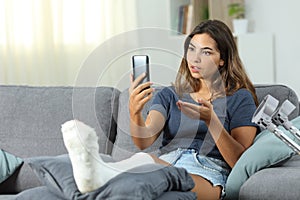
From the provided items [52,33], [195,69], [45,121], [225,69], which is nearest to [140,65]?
[195,69]

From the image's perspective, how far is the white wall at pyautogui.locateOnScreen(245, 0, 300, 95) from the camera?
4125mm

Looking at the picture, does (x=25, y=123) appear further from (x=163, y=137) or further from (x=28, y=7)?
(x=28, y=7)

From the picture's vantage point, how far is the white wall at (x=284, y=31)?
412 cm

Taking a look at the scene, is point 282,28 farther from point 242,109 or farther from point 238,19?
point 242,109

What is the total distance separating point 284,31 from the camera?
4.18 m

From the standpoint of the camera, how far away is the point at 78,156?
6.04 ft

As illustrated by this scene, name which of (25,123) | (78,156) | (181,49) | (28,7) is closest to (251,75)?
(28,7)

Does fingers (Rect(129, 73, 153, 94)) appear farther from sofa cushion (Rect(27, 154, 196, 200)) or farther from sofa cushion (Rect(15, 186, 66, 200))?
sofa cushion (Rect(15, 186, 66, 200))

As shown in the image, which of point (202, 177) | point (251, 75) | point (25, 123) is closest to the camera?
point (202, 177)

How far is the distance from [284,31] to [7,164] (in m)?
2.29

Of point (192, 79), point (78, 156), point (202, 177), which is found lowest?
point (202, 177)

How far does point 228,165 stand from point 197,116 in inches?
10.3

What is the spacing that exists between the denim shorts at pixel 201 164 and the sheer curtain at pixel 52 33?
2.29m

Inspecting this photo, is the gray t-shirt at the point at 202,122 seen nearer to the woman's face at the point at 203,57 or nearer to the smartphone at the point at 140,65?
the woman's face at the point at 203,57
